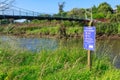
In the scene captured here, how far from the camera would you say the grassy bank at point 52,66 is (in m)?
8.14

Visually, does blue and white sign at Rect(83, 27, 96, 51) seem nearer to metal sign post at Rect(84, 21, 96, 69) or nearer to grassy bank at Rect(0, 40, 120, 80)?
metal sign post at Rect(84, 21, 96, 69)

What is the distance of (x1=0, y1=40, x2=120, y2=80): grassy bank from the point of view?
8.14 metres

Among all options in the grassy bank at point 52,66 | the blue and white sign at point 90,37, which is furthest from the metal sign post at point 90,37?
the grassy bank at point 52,66

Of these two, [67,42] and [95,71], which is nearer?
[95,71]

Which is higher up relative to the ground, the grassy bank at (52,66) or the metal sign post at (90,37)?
the metal sign post at (90,37)

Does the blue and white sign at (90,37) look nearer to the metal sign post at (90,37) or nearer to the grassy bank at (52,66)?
the metal sign post at (90,37)

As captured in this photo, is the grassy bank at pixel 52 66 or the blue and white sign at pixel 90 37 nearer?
the grassy bank at pixel 52 66

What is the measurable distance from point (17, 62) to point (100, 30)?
210ft

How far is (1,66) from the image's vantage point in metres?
8.84

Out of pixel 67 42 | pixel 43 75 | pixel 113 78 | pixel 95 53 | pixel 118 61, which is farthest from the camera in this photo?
pixel 118 61

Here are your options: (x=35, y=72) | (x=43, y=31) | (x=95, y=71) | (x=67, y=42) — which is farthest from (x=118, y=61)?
(x=43, y=31)

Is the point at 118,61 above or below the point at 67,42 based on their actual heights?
below

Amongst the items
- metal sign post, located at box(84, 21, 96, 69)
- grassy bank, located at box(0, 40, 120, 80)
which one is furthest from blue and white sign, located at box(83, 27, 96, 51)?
grassy bank, located at box(0, 40, 120, 80)

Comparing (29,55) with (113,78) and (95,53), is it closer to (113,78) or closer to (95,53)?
(95,53)
